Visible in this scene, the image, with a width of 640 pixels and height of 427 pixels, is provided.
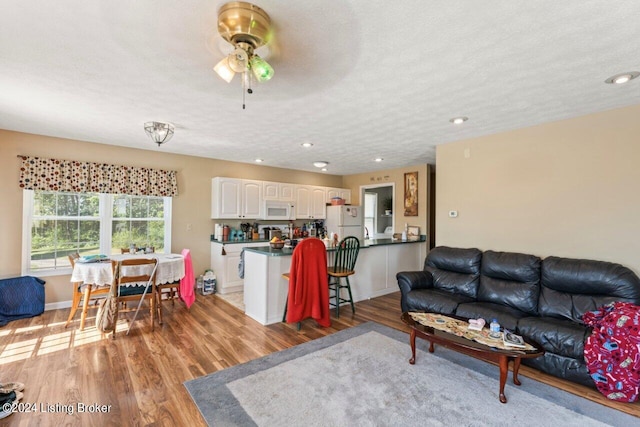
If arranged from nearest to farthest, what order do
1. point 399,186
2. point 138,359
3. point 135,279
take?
point 138,359, point 135,279, point 399,186

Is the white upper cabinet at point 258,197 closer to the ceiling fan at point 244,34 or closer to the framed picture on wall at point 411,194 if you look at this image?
the framed picture on wall at point 411,194

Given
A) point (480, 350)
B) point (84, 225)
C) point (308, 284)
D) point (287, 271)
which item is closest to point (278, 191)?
point (287, 271)

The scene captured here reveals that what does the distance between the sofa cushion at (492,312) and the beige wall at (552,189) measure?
3.11 ft

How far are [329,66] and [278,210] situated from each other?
437cm

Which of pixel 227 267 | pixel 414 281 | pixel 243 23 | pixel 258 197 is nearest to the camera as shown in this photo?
pixel 243 23

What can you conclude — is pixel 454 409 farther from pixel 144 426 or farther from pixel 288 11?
pixel 288 11

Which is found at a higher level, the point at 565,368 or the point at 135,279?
the point at 135,279

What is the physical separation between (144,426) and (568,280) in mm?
3840

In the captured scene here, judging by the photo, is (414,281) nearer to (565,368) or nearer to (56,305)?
(565,368)

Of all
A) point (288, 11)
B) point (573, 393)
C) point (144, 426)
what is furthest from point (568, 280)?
point (144, 426)

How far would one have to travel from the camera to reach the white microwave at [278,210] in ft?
19.8

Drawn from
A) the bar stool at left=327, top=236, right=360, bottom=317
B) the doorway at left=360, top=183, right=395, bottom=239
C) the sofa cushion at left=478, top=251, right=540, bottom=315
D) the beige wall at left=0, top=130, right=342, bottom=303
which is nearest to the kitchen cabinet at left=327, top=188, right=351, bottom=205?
the doorway at left=360, top=183, right=395, bottom=239

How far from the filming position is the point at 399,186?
20.9ft

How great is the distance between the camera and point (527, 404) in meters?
2.11
